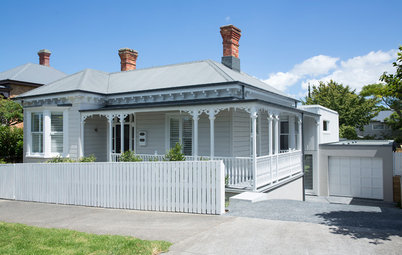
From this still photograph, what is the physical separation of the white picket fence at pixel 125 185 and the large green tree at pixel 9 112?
10.9 m

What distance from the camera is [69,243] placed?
6.52 m

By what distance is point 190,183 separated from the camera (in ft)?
30.2

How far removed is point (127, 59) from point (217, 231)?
1690cm

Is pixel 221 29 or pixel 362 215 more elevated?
pixel 221 29

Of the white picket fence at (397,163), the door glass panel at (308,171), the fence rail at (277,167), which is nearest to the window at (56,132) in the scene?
the fence rail at (277,167)

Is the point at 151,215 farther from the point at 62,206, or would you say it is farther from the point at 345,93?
the point at 345,93

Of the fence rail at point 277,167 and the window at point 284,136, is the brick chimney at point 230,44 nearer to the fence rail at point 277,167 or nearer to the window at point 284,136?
the window at point 284,136

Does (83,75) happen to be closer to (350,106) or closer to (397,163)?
(397,163)

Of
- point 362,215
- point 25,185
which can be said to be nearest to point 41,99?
point 25,185

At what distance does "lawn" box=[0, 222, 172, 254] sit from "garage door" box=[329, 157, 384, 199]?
15.5 m

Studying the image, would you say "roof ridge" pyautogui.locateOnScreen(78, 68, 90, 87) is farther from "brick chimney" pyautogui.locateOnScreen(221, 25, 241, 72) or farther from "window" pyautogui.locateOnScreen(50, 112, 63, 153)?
"brick chimney" pyautogui.locateOnScreen(221, 25, 241, 72)

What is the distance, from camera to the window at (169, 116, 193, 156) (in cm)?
1540

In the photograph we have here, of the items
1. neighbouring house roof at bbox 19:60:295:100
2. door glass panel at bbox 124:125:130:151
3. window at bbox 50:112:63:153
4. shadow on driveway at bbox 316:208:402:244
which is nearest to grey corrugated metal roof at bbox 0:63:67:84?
neighbouring house roof at bbox 19:60:295:100

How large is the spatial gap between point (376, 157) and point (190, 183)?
13.1 meters
